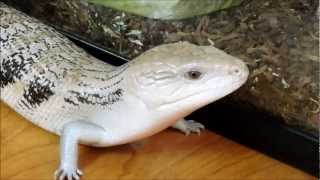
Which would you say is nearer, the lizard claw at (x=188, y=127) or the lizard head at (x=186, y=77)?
the lizard head at (x=186, y=77)

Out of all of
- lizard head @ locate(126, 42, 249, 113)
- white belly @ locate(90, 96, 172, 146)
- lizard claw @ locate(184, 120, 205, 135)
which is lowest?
lizard claw @ locate(184, 120, 205, 135)

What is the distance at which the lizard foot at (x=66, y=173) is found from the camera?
0.72 metres

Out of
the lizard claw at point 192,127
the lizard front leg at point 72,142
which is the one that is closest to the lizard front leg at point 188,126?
the lizard claw at point 192,127

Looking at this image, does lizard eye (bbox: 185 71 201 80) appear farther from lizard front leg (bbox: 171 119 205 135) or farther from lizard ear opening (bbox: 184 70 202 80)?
lizard front leg (bbox: 171 119 205 135)

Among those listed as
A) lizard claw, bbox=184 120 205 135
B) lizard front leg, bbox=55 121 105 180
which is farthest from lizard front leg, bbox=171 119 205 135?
lizard front leg, bbox=55 121 105 180

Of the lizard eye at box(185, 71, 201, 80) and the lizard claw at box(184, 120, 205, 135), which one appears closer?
the lizard eye at box(185, 71, 201, 80)

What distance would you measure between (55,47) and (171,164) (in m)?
0.22

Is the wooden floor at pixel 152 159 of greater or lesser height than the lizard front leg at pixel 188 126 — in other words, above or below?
below

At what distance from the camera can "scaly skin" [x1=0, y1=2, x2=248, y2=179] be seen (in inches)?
Answer: 26.5

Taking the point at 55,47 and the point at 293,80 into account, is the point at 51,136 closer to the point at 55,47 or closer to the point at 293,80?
the point at 55,47

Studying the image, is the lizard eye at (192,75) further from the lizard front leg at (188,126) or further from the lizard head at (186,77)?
the lizard front leg at (188,126)

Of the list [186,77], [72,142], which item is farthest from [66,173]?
[186,77]

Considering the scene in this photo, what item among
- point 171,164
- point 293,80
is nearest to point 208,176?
point 171,164

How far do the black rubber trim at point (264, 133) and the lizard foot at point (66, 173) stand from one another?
0.19 metres
